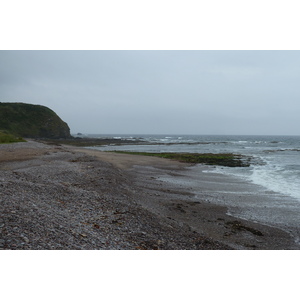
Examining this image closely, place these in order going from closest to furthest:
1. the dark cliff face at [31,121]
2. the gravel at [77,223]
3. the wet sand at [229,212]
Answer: the gravel at [77,223] < the wet sand at [229,212] < the dark cliff face at [31,121]

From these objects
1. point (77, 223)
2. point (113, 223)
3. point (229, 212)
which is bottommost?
point (229, 212)

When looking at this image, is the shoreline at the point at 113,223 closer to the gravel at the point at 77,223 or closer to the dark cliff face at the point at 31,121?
the gravel at the point at 77,223

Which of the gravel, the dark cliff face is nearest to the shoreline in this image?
the gravel

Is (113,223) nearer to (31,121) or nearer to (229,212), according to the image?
(229,212)

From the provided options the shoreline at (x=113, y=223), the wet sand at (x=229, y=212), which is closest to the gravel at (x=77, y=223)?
the shoreline at (x=113, y=223)

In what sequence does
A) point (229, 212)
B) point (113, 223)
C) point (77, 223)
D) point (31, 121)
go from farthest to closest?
point (31, 121) → point (229, 212) → point (113, 223) → point (77, 223)

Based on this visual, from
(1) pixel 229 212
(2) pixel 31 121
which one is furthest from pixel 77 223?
(2) pixel 31 121

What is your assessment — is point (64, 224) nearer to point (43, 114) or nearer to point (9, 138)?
point (9, 138)

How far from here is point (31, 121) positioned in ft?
317

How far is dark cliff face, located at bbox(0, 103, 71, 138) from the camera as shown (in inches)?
3524

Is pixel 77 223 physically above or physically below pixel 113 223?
above

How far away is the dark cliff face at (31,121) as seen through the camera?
89500 millimetres

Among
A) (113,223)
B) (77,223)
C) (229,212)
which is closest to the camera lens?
(77,223)

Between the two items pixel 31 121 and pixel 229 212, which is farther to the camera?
pixel 31 121
